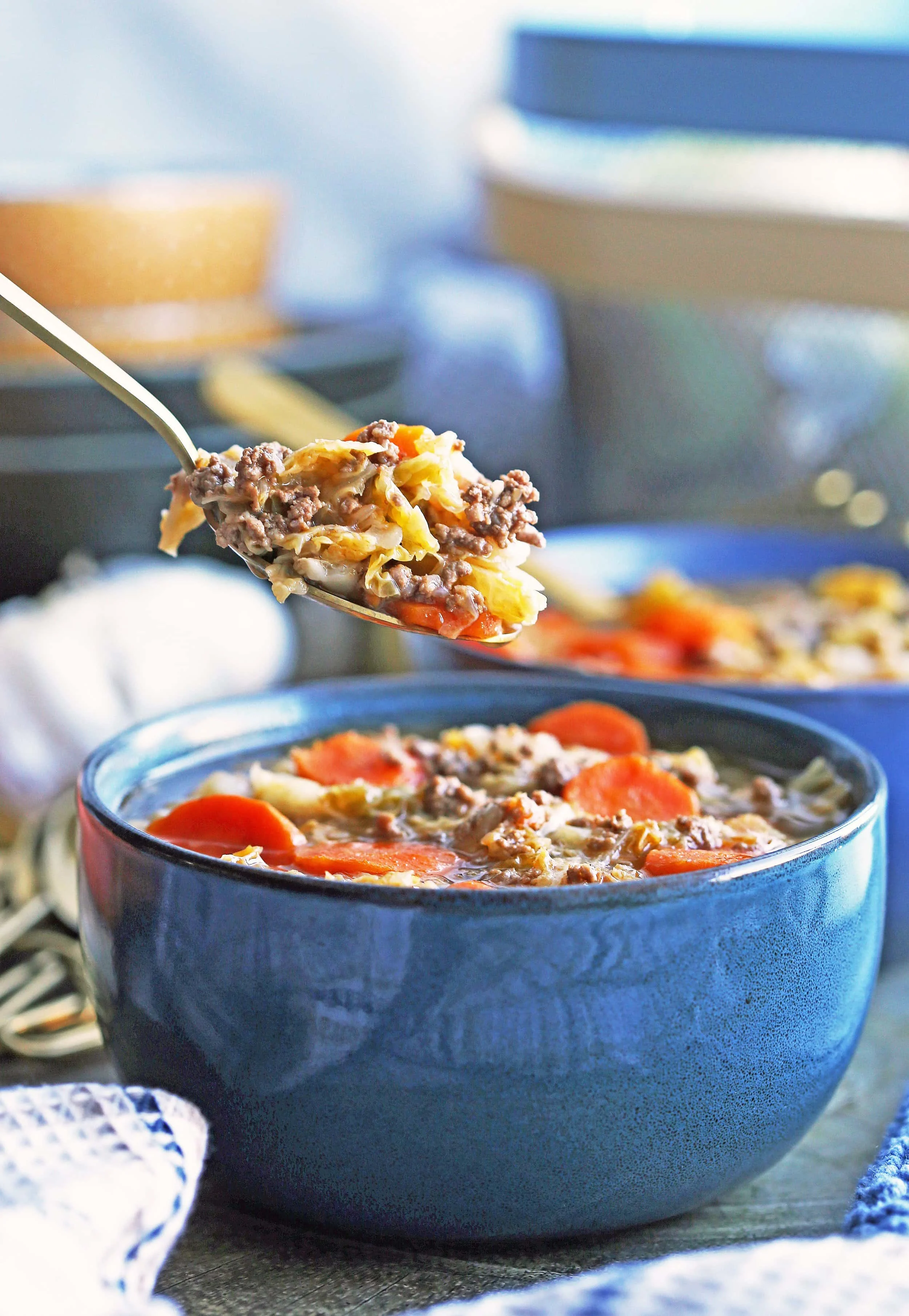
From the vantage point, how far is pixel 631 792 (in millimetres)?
1369

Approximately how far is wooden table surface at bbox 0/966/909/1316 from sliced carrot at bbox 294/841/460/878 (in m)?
0.23

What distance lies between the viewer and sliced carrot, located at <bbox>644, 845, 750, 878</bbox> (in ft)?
3.84

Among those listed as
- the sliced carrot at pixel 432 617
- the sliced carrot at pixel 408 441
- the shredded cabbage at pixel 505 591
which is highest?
the sliced carrot at pixel 408 441

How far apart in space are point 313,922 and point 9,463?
1.42 meters

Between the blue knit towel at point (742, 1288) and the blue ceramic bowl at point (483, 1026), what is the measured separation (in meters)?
0.13

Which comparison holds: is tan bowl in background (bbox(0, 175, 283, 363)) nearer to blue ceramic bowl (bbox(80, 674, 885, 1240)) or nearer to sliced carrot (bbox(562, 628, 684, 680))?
sliced carrot (bbox(562, 628, 684, 680))

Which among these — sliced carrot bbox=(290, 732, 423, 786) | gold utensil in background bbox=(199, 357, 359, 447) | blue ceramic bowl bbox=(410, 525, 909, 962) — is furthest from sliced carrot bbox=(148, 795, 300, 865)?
blue ceramic bowl bbox=(410, 525, 909, 962)

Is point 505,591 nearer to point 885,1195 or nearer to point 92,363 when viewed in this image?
point 92,363

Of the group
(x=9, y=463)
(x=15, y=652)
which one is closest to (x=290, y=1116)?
(x=15, y=652)

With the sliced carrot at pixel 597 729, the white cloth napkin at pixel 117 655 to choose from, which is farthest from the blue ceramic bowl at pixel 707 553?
the sliced carrot at pixel 597 729

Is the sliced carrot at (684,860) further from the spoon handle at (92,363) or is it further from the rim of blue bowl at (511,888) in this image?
the spoon handle at (92,363)

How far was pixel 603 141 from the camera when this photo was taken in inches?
98.2

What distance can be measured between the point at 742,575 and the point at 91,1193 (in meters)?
1.47

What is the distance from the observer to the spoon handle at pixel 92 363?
1.13m
